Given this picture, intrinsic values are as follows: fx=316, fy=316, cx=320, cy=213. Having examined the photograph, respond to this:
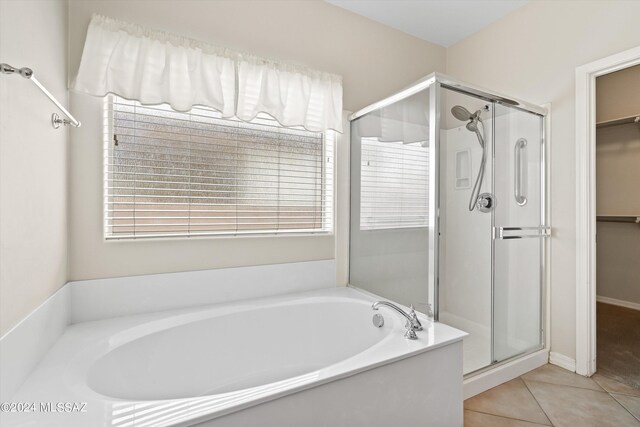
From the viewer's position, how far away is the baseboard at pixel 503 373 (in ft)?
5.91

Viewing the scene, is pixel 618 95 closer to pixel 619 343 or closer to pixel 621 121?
pixel 621 121

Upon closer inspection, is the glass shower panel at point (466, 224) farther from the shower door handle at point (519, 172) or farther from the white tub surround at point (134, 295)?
the white tub surround at point (134, 295)

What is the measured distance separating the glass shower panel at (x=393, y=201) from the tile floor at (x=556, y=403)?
2.03 feet

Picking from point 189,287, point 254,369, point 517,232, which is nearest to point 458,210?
point 517,232

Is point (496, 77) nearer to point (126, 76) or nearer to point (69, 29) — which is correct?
point (126, 76)

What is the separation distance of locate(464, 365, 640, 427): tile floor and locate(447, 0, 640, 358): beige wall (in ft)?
0.86

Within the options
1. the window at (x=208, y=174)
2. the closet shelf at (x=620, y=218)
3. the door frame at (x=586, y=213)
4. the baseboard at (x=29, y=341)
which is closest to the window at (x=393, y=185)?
the window at (x=208, y=174)

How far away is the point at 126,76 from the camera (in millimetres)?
1613

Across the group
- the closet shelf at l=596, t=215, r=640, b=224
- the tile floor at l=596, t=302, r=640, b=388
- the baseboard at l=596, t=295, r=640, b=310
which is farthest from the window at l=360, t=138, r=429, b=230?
the baseboard at l=596, t=295, r=640, b=310

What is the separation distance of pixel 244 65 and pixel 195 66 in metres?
0.29

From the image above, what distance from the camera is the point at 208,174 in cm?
190

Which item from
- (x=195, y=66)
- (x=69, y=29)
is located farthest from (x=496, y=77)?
(x=69, y=29)

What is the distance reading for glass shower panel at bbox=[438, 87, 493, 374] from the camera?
181 centimetres

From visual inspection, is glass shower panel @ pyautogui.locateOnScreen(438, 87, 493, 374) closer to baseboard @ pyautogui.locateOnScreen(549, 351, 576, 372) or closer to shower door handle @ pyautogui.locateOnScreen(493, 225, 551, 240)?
shower door handle @ pyautogui.locateOnScreen(493, 225, 551, 240)
